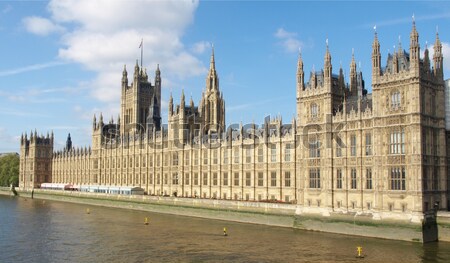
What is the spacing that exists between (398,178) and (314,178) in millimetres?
14419

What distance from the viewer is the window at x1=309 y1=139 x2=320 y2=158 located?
76306 mm

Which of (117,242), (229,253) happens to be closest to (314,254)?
(229,253)

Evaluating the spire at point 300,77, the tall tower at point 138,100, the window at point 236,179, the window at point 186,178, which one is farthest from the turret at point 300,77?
the tall tower at point 138,100

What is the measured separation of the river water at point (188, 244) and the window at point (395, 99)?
18.1 meters

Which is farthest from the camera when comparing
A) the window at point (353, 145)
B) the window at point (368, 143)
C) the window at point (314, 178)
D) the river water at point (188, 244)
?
the window at point (314, 178)

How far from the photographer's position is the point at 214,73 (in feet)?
470

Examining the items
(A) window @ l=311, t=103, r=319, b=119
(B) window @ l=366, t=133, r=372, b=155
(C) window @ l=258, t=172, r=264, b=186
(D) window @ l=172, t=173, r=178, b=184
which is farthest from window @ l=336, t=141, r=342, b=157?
(D) window @ l=172, t=173, r=178, b=184

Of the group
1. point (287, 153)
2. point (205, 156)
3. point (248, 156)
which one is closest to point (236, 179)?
point (248, 156)

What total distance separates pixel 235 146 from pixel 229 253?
153 feet

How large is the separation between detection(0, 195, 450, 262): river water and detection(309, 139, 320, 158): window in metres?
12.1

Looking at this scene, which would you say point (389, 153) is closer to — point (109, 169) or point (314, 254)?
point (314, 254)

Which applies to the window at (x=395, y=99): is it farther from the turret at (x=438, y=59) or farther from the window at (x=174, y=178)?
the window at (x=174, y=178)

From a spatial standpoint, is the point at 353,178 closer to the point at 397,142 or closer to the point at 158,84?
the point at 397,142

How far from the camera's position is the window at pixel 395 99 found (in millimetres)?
66125
